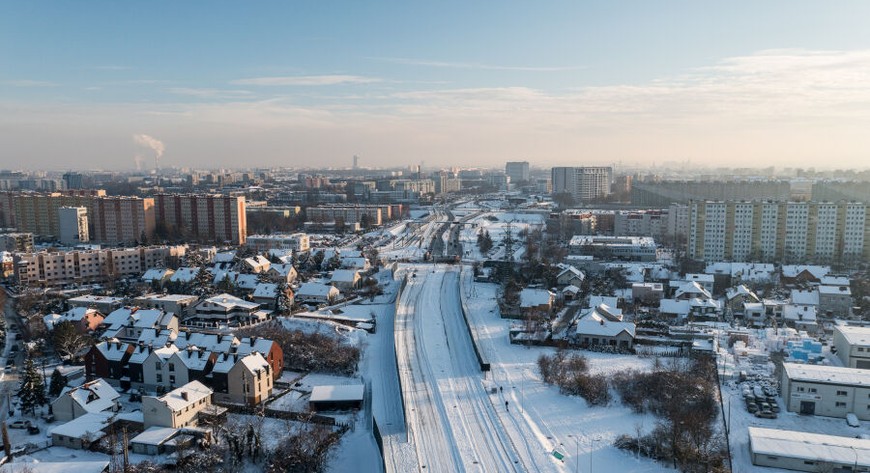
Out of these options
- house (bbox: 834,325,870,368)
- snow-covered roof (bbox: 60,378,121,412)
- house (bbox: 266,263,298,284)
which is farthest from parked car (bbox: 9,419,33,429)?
house (bbox: 834,325,870,368)

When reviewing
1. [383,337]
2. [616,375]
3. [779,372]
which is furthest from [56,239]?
[779,372]

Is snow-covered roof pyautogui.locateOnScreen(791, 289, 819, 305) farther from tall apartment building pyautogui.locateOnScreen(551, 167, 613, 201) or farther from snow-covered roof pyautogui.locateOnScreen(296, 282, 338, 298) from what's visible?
tall apartment building pyautogui.locateOnScreen(551, 167, 613, 201)

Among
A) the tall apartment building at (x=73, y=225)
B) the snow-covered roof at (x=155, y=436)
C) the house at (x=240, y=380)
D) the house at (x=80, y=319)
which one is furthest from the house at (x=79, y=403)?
the tall apartment building at (x=73, y=225)

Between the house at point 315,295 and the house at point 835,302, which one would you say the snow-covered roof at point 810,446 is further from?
the house at point 315,295

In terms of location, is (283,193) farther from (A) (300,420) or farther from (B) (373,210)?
(A) (300,420)

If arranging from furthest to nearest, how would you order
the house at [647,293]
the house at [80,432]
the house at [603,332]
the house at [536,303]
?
the house at [647,293]
the house at [536,303]
the house at [603,332]
the house at [80,432]
